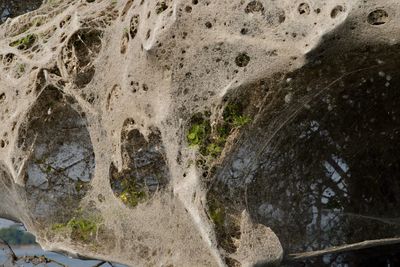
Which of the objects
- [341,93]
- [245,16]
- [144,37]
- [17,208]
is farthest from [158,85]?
[17,208]

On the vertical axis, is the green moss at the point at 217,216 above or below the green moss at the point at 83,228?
above

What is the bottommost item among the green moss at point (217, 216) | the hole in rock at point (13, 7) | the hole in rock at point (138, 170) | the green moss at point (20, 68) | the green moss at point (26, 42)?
the green moss at point (217, 216)

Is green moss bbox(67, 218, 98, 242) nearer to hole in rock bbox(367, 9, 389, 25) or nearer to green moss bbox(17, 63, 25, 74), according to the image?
green moss bbox(17, 63, 25, 74)

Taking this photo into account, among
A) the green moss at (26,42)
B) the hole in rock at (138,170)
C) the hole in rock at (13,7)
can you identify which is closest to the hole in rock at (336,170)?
the hole in rock at (138,170)

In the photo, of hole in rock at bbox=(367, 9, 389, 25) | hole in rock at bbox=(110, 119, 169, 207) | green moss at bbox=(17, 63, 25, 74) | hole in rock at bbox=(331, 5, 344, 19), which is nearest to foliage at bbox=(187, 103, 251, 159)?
hole in rock at bbox=(110, 119, 169, 207)

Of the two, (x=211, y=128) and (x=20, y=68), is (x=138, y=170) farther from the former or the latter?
(x=211, y=128)

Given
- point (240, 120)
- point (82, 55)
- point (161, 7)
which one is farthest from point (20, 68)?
point (240, 120)

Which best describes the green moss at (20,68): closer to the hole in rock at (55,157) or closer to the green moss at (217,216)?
the hole in rock at (55,157)
